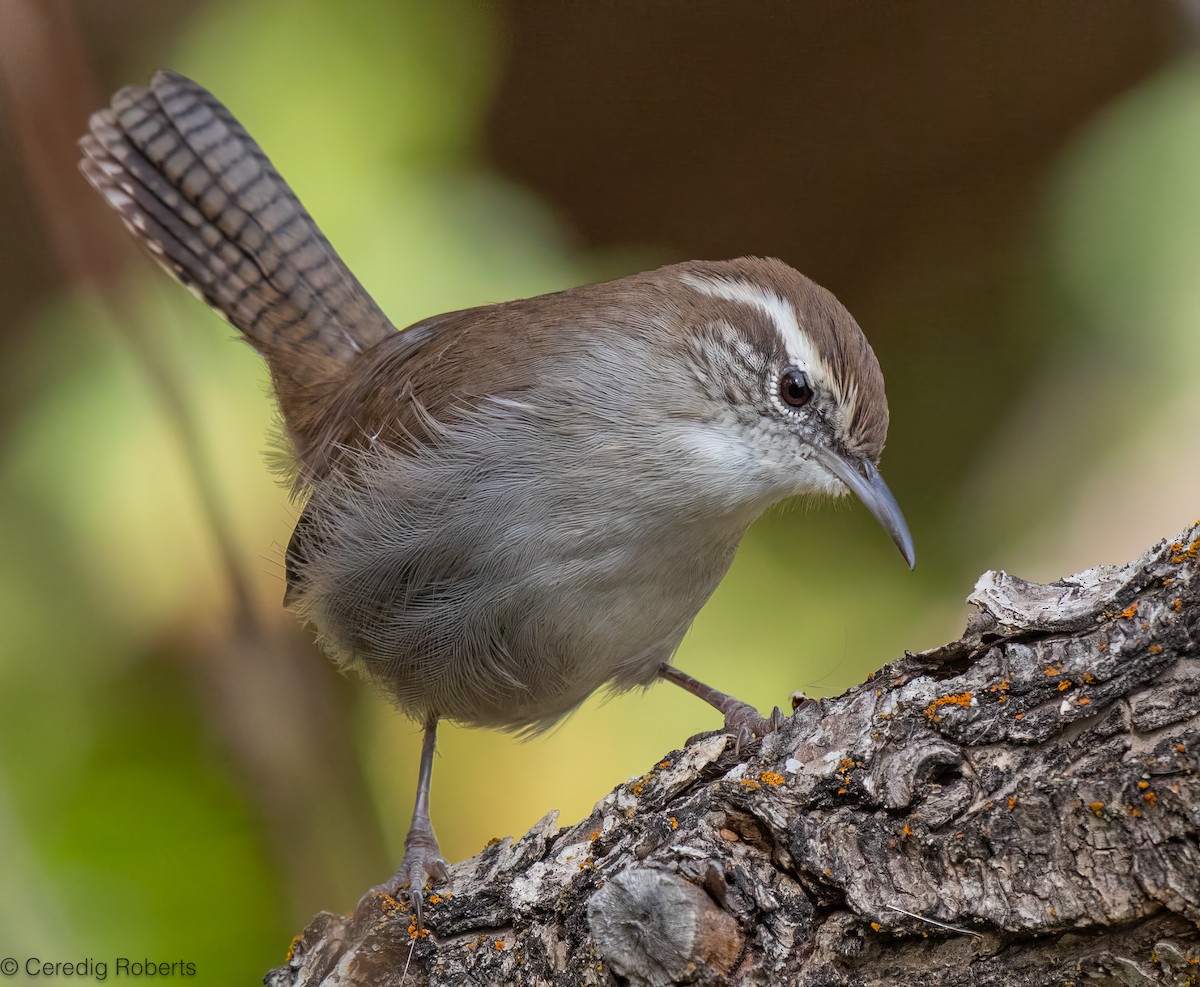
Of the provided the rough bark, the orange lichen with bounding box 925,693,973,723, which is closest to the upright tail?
the rough bark

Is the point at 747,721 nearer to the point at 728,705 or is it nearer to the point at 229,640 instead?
the point at 728,705

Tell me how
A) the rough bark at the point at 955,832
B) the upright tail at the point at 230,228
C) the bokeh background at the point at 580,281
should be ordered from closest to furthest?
the rough bark at the point at 955,832, the bokeh background at the point at 580,281, the upright tail at the point at 230,228

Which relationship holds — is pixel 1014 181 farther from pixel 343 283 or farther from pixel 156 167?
pixel 156 167

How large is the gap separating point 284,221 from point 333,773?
168 cm

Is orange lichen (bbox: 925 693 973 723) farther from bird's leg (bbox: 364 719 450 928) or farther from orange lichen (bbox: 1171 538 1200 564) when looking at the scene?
bird's leg (bbox: 364 719 450 928)

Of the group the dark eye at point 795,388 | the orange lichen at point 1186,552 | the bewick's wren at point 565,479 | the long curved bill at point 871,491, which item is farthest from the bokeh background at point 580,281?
the orange lichen at point 1186,552

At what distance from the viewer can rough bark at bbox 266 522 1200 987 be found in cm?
155

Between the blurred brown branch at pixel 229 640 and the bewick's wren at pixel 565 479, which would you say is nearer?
the bewick's wren at pixel 565 479

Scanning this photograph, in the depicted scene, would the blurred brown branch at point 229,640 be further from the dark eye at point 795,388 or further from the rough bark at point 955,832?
the dark eye at point 795,388

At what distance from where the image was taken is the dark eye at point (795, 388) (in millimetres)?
2443

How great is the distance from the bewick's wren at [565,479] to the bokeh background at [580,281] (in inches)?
13.7

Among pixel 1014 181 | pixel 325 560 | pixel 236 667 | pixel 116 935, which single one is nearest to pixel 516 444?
pixel 325 560

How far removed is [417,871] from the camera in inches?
101

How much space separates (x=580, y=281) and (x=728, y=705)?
1.35m
